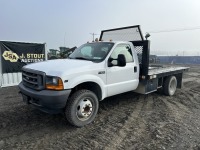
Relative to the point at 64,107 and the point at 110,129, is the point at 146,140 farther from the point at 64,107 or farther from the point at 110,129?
the point at 64,107

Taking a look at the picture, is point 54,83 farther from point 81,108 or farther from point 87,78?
point 81,108

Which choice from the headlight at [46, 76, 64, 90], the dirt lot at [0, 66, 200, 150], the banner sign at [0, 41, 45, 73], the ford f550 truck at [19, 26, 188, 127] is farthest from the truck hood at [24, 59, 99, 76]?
the banner sign at [0, 41, 45, 73]

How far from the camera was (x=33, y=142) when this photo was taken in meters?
3.62

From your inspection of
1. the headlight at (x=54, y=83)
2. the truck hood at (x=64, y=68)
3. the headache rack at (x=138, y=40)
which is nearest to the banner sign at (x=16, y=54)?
the headache rack at (x=138, y=40)

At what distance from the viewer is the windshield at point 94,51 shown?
4.95m

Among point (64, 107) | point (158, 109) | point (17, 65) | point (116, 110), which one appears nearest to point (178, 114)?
point (158, 109)

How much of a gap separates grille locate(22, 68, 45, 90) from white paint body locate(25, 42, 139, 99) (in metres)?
0.11

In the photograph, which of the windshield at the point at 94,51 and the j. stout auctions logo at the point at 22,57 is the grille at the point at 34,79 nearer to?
the windshield at the point at 94,51

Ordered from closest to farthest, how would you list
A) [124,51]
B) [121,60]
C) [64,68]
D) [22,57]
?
[64,68] < [121,60] < [124,51] < [22,57]

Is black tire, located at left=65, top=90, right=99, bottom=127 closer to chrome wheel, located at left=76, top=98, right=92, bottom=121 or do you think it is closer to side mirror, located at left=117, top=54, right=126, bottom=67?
chrome wheel, located at left=76, top=98, right=92, bottom=121

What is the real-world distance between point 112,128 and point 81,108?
0.85m

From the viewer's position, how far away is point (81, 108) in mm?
4316

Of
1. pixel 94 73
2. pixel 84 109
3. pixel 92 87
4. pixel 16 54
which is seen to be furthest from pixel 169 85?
pixel 16 54

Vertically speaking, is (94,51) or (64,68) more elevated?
(94,51)
